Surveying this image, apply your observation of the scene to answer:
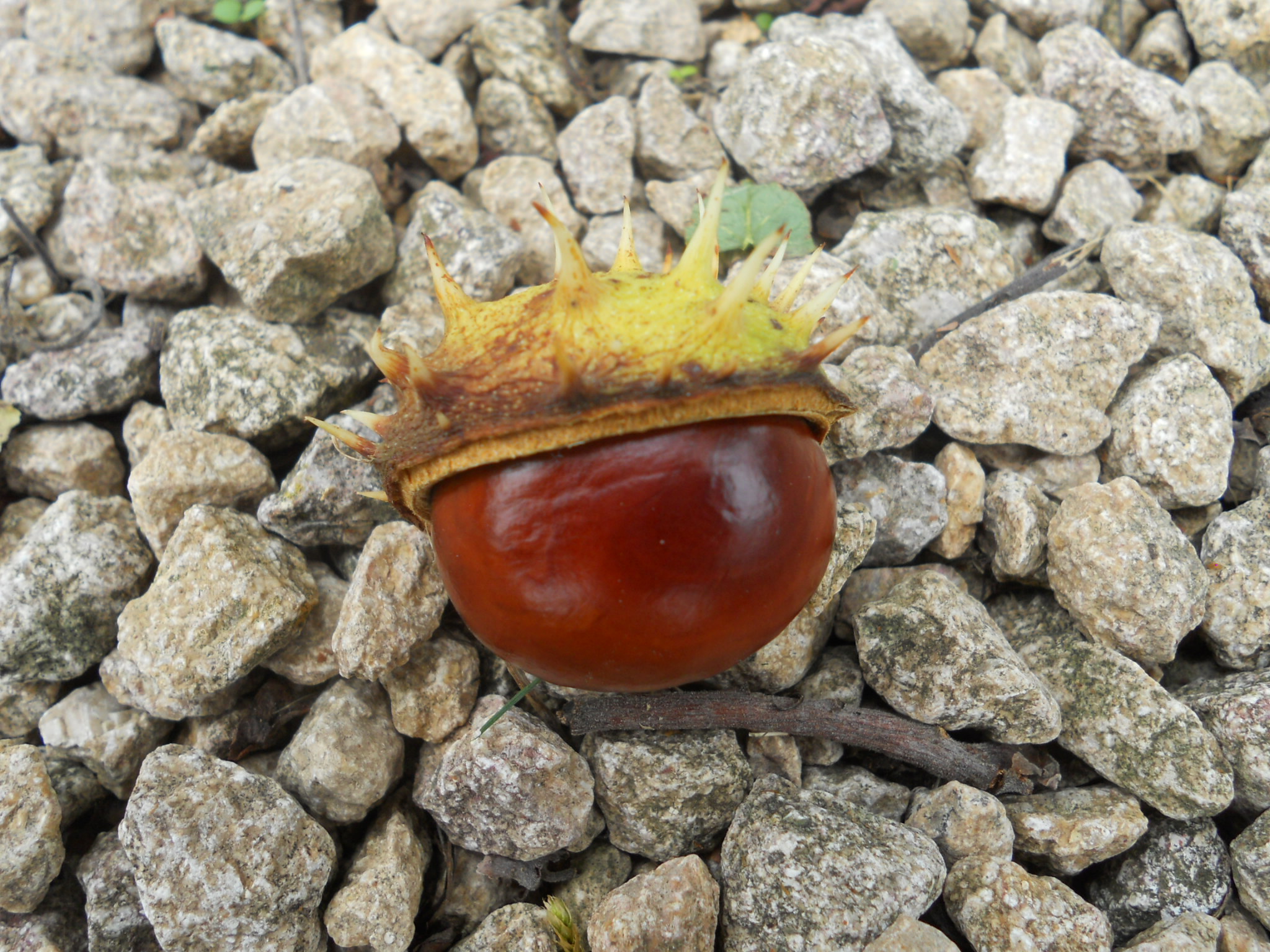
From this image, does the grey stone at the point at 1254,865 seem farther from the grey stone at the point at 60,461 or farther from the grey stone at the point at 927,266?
the grey stone at the point at 60,461

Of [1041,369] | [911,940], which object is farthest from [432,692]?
[1041,369]

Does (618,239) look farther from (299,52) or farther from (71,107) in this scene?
(71,107)

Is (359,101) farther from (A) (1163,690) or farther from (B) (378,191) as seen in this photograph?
(A) (1163,690)

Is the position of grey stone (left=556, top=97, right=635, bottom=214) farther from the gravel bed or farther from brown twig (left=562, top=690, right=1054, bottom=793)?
brown twig (left=562, top=690, right=1054, bottom=793)

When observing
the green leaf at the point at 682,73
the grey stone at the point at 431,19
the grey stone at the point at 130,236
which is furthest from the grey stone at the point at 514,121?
the grey stone at the point at 130,236

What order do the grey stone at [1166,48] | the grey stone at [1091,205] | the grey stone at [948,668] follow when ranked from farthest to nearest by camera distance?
the grey stone at [1166,48] < the grey stone at [1091,205] < the grey stone at [948,668]

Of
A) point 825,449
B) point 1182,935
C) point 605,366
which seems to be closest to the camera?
point 605,366
